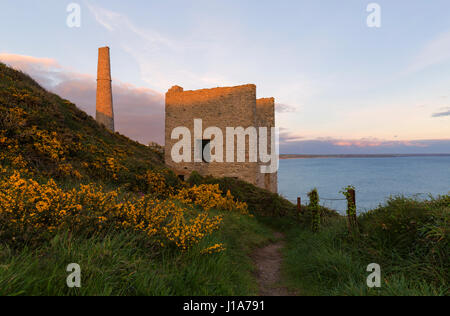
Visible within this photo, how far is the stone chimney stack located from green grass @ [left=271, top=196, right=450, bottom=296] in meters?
26.6

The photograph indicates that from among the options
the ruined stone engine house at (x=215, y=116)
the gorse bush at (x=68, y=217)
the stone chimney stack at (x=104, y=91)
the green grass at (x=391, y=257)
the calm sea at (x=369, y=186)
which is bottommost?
the calm sea at (x=369, y=186)

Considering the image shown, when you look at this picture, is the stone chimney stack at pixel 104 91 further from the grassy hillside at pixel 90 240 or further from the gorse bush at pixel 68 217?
the gorse bush at pixel 68 217

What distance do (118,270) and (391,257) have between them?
4.67 meters

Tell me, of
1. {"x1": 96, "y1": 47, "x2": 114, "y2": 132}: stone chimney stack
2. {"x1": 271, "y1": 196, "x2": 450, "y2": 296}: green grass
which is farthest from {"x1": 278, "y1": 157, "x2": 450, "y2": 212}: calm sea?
{"x1": 96, "y1": 47, "x2": 114, "y2": 132}: stone chimney stack

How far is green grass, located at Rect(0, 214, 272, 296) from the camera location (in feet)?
7.79

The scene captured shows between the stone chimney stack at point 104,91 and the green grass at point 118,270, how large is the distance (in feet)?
84.6

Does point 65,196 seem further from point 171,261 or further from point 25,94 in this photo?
point 25,94

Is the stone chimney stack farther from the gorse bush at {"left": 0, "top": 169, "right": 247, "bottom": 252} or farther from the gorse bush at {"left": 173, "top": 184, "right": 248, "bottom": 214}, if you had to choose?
the gorse bush at {"left": 0, "top": 169, "right": 247, "bottom": 252}

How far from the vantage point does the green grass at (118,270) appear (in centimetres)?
237

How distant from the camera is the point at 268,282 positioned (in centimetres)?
455

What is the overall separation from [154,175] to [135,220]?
18.8 ft

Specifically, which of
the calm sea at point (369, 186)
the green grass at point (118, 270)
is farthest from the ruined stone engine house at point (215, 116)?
the green grass at point (118, 270)

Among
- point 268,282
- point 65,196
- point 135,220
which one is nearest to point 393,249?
point 268,282

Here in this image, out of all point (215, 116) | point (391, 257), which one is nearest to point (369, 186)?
point (215, 116)
